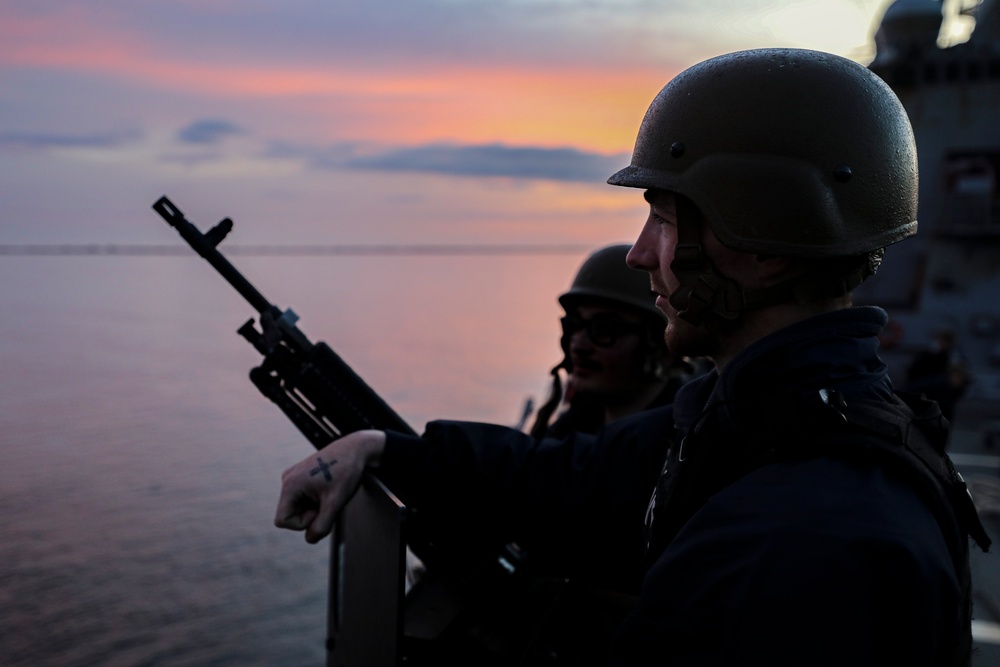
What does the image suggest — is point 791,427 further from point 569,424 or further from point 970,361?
point 970,361

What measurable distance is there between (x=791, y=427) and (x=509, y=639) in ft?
5.28

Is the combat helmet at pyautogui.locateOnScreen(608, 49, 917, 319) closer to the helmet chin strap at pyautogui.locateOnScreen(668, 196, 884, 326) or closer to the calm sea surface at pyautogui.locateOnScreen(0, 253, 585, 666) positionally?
the helmet chin strap at pyautogui.locateOnScreen(668, 196, 884, 326)

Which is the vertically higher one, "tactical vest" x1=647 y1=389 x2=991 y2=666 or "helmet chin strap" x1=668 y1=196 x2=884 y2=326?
"helmet chin strap" x1=668 y1=196 x2=884 y2=326

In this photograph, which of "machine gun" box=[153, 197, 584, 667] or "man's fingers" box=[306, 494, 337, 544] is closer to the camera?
"man's fingers" box=[306, 494, 337, 544]

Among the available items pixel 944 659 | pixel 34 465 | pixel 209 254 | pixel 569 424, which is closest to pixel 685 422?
pixel 944 659

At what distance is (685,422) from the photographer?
1795 mm

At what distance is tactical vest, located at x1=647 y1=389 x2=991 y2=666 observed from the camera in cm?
146

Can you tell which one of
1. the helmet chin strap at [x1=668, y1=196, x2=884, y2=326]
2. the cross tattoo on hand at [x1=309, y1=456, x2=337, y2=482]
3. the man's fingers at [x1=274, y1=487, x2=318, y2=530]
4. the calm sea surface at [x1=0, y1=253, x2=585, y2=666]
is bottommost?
the calm sea surface at [x1=0, y1=253, x2=585, y2=666]

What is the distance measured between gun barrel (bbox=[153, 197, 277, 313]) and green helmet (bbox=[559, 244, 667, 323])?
1.64 m

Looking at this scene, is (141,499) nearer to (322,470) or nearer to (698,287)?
(322,470)

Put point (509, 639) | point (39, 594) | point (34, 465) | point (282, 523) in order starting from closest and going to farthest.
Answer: point (282, 523) < point (509, 639) < point (34, 465) < point (39, 594)

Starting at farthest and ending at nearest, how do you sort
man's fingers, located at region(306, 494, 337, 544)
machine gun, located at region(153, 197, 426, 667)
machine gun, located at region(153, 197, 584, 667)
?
machine gun, located at region(153, 197, 426, 667), machine gun, located at region(153, 197, 584, 667), man's fingers, located at region(306, 494, 337, 544)

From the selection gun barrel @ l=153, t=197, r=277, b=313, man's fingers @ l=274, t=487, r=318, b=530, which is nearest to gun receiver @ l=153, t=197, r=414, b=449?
gun barrel @ l=153, t=197, r=277, b=313

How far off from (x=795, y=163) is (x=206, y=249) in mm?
1884
